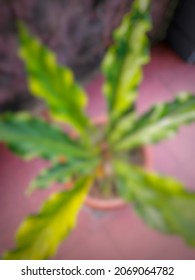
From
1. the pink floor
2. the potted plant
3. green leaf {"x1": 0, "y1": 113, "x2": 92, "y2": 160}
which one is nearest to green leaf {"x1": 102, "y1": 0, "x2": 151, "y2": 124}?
the potted plant

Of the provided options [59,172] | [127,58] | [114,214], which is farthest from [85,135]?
[114,214]

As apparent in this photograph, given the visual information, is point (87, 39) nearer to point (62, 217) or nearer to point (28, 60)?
point (28, 60)

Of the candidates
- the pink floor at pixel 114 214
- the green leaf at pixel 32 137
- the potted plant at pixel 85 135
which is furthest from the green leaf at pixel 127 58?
the pink floor at pixel 114 214

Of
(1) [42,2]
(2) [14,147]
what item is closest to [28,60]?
(2) [14,147]

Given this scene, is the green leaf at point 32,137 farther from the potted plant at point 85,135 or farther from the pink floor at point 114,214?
the pink floor at point 114,214

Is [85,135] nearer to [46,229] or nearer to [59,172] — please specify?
[59,172]

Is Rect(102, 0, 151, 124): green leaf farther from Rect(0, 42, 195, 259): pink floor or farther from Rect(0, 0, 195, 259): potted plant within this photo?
Rect(0, 42, 195, 259): pink floor
